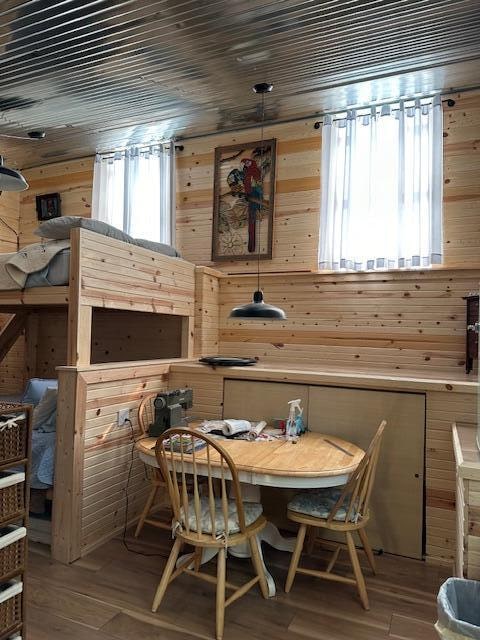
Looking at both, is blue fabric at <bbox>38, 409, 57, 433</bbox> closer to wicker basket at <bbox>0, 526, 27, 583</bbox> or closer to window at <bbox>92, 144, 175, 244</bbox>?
wicker basket at <bbox>0, 526, 27, 583</bbox>

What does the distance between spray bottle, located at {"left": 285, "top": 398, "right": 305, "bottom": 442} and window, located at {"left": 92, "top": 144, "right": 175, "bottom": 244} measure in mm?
2287

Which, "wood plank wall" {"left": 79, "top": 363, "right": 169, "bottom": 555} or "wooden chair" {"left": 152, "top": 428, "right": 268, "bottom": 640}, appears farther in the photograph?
"wood plank wall" {"left": 79, "top": 363, "right": 169, "bottom": 555}

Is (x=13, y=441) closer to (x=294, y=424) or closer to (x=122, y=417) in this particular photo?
(x=122, y=417)

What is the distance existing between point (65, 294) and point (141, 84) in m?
1.84

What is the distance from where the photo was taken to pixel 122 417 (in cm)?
295

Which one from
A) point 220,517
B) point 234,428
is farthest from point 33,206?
point 220,517

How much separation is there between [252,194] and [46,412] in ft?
8.25

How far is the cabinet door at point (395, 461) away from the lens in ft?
8.74

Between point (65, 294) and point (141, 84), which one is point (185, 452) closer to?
point (65, 294)

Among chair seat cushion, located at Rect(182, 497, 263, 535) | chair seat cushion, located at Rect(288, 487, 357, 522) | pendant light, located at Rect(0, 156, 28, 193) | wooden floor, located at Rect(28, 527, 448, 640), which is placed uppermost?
pendant light, located at Rect(0, 156, 28, 193)

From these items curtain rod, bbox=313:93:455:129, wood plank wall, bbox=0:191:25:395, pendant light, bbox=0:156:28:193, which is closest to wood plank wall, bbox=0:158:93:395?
wood plank wall, bbox=0:191:25:395

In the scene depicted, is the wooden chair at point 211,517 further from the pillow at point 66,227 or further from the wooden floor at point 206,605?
the pillow at point 66,227

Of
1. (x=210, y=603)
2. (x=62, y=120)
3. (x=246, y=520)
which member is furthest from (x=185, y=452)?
(x=62, y=120)

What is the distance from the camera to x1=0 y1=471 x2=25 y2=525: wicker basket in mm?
1548
